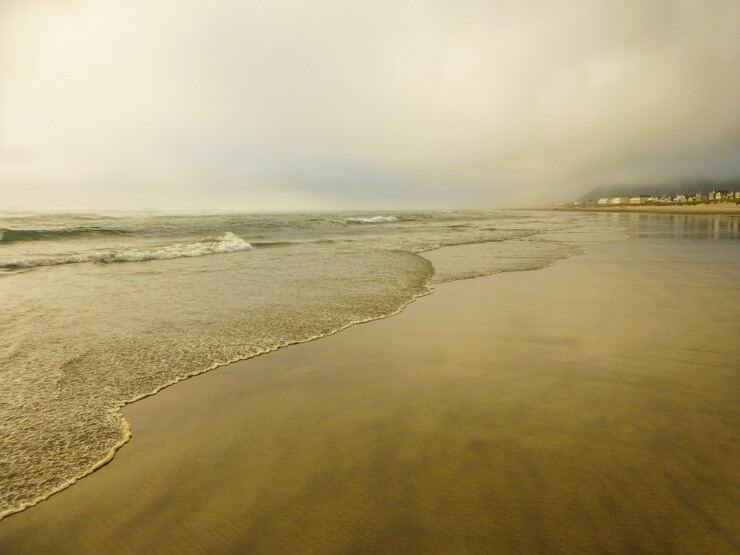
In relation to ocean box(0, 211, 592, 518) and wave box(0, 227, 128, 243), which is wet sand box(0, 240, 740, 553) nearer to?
ocean box(0, 211, 592, 518)

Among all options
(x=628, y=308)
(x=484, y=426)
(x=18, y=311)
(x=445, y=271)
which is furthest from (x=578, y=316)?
(x=18, y=311)

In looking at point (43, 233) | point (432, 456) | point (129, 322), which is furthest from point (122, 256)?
point (432, 456)

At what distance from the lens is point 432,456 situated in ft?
9.25

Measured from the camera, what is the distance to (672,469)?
2.59 m

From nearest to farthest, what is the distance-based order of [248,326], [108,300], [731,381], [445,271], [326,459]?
[326,459], [731,381], [248,326], [108,300], [445,271]

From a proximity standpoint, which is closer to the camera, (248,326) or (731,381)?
(731,381)

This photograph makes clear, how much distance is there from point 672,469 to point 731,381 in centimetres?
207

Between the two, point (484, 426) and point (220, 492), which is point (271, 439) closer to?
point (220, 492)

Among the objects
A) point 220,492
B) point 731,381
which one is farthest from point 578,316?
point 220,492

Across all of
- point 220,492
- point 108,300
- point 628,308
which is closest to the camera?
point 220,492

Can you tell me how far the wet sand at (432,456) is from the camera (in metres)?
2.16

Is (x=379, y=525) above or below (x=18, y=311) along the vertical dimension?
below

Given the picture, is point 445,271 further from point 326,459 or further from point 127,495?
point 127,495

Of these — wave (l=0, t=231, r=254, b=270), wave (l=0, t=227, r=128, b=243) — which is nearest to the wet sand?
wave (l=0, t=231, r=254, b=270)
